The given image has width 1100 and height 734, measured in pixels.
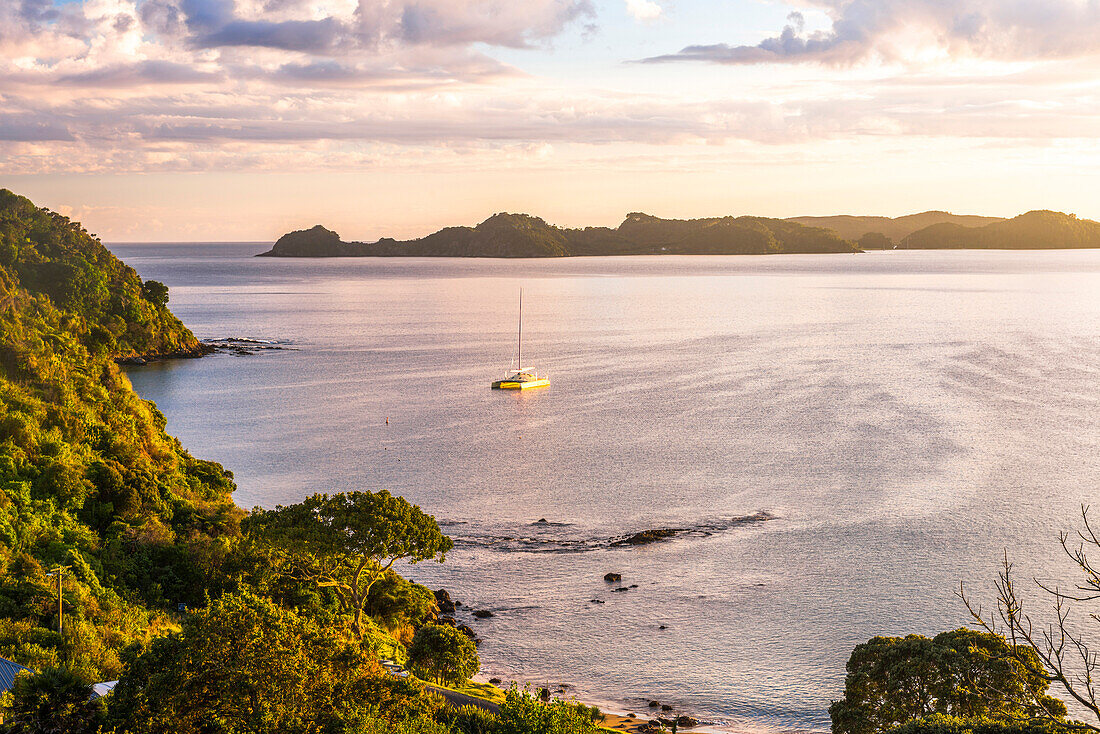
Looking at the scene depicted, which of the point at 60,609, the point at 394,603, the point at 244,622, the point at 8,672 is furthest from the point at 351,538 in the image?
the point at 244,622

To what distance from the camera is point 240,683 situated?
17.4 meters

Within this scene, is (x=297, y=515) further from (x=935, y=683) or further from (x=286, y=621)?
(x=935, y=683)

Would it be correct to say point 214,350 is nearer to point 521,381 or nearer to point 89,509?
point 521,381

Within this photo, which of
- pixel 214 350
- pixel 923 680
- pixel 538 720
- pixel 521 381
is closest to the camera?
pixel 538 720

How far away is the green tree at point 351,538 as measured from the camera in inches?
1312

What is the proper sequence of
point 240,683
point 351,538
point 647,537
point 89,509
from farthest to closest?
1. point 647,537
2. point 89,509
3. point 351,538
4. point 240,683

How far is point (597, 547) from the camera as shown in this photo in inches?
Answer: 1991

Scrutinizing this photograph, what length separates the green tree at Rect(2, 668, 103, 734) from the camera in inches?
725

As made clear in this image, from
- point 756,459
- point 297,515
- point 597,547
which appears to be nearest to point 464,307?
point 756,459

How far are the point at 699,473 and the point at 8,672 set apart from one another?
46796 millimetres

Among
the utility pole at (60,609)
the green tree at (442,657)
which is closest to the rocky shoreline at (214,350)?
the utility pole at (60,609)

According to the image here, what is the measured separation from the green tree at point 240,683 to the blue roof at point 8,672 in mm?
5912

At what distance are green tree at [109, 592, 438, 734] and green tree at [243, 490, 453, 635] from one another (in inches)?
530

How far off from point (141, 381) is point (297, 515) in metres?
77.3
